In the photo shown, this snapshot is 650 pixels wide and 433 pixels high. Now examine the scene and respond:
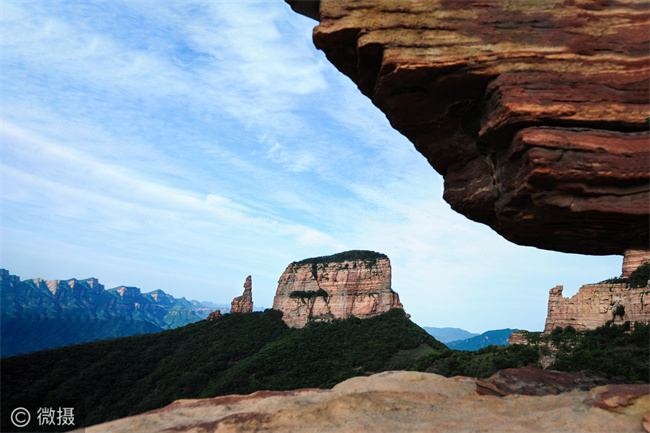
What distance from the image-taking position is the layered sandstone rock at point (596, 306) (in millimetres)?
44781

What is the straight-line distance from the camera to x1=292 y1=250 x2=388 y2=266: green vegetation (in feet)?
364

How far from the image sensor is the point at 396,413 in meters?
12.5

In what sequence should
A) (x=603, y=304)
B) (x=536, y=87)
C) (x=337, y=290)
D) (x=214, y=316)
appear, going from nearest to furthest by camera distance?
(x=536, y=87)
(x=603, y=304)
(x=214, y=316)
(x=337, y=290)

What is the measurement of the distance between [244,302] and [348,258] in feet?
122

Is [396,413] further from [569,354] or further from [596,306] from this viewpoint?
[596,306]

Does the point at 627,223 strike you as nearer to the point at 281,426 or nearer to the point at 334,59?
the point at 334,59

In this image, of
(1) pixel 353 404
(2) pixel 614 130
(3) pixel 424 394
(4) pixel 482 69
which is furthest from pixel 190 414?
(2) pixel 614 130

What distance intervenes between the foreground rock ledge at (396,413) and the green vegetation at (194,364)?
5033 centimetres

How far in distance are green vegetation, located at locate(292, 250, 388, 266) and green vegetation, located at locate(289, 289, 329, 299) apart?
26.7 feet

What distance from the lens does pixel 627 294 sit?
152 feet

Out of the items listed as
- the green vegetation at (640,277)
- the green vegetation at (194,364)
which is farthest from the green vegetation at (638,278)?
the green vegetation at (194,364)

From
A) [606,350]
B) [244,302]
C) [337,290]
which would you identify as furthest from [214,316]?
[606,350]

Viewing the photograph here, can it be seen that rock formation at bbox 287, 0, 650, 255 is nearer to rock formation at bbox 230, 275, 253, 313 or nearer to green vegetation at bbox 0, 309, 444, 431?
green vegetation at bbox 0, 309, 444, 431

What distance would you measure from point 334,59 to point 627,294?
5440cm
